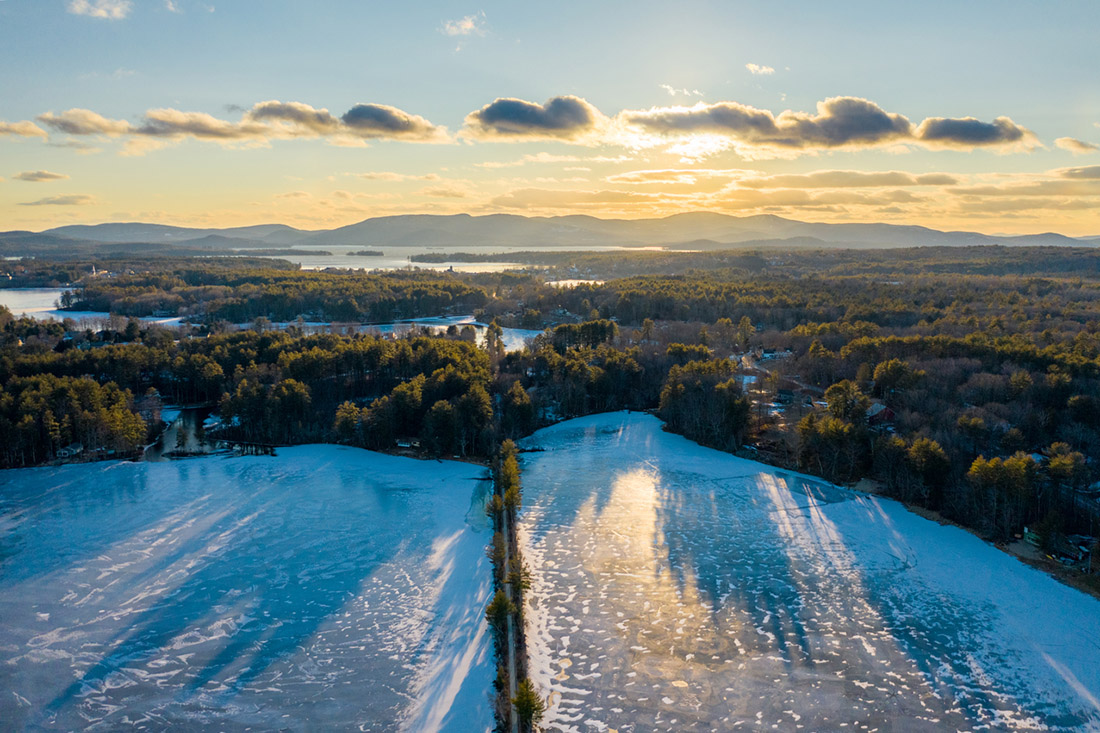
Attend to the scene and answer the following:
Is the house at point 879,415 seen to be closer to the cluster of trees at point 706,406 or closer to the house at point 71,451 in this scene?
the cluster of trees at point 706,406

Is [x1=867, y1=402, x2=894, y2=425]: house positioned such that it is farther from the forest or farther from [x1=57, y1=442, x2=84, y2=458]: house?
[x1=57, y1=442, x2=84, y2=458]: house

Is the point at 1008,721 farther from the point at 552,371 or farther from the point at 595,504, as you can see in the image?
the point at 552,371

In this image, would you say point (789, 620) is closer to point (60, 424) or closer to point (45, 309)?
point (60, 424)

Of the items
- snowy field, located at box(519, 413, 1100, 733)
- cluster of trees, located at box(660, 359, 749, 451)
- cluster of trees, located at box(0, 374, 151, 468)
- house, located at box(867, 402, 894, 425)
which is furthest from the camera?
cluster of trees, located at box(660, 359, 749, 451)

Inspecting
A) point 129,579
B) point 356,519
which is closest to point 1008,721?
point 356,519

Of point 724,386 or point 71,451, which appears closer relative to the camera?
point 71,451

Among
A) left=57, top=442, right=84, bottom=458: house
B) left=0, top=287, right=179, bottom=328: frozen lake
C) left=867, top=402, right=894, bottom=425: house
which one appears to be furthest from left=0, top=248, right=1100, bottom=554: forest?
left=0, top=287, right=179, bottom=328: frozen lake

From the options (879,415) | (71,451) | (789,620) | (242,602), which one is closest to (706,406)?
(879,415)
